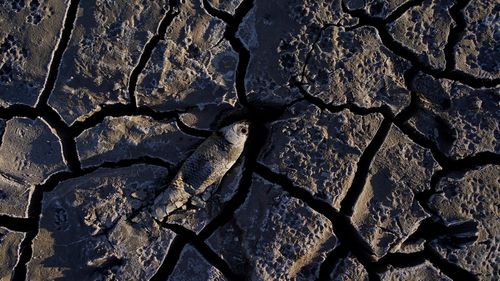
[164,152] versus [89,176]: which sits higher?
[164,152]

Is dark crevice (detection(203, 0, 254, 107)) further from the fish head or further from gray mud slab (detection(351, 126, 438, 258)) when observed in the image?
gray mud slab (detection(351, 126, 438, 258))

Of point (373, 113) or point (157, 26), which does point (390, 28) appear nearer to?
point (373, 113)

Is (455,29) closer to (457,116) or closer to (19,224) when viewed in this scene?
(457,116)

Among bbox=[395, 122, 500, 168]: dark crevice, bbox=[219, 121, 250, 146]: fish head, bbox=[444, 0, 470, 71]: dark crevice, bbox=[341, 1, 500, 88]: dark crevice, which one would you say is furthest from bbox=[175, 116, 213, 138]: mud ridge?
bbox=[444, 0, 470, 71]: dark crevice

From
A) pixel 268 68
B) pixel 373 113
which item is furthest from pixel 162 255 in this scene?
pixel 373 113

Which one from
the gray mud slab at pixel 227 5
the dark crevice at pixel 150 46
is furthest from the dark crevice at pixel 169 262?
the gray mud slab at pixel 227 5

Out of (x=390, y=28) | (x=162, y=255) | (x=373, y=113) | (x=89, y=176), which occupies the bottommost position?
(x=162, y=255)

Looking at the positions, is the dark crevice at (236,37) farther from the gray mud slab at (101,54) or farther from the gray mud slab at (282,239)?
the gray mud slab at (282,239)
